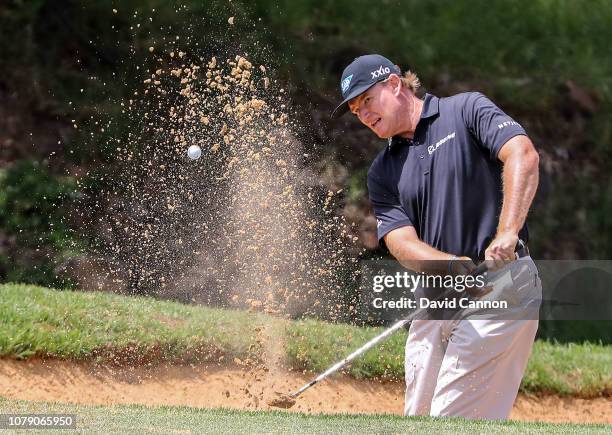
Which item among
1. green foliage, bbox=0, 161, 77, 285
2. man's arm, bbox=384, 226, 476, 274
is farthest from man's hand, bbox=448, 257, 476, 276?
green foliage, bbox=0, 161, 77, 285

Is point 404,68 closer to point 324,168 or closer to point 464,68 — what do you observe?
point 464,68

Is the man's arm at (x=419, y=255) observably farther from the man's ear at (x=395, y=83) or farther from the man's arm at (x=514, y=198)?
the man's ear at (x=395, y=83)

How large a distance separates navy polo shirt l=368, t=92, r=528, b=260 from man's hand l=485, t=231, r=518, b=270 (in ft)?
1.03

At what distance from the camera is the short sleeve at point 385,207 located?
4.80m

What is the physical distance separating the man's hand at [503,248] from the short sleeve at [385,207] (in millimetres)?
716

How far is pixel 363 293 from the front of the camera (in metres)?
10.1

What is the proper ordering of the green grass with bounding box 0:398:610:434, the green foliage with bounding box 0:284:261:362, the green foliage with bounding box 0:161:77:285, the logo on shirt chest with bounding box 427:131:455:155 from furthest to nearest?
the green foliage with bounding box 0:161:77:285
the green foliage with bounding box 0:284:261:362
the logo on shirt chest with bounding box 427:131:455:155
the green grass with bounding box 0:398:610:434

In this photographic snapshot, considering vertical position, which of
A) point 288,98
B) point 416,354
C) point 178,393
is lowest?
point 178,393

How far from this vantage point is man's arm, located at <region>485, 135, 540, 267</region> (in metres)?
4.08

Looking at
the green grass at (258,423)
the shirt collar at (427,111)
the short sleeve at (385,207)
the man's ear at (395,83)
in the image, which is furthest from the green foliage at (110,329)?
the man's ear at (395,83)

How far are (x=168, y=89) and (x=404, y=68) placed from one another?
2790mm

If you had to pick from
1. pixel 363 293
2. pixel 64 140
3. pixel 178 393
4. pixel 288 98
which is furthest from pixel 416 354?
pixel 64 140

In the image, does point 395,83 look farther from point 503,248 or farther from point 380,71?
point 503,248

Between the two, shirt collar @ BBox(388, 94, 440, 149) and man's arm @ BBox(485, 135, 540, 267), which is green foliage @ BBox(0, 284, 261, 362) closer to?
shirt collar @ BBox(388, 94, 440, 149)
